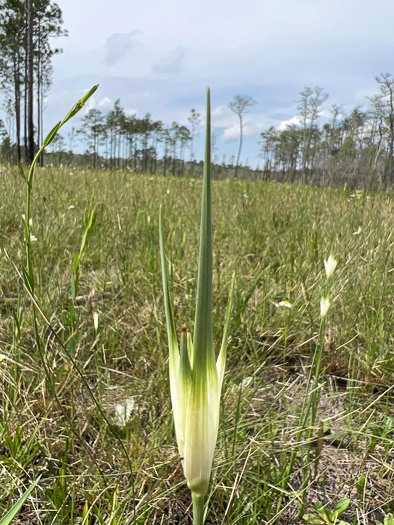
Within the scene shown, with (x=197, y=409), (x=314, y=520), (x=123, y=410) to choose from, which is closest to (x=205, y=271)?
(x=197, y=409)

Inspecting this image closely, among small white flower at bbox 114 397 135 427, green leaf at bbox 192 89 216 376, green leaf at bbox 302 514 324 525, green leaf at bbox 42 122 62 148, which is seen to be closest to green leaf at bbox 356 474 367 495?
green leaf at bbox 302 514 324 525

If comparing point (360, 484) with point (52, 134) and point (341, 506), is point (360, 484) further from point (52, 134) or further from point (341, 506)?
point (52, 134)

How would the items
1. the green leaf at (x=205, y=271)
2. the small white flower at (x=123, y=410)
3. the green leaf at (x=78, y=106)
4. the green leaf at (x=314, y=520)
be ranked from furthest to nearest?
the small white flower at (x=123, y=410)
the green leaf at (x=314, y=520)
the green leaf at (x=78, y=106)
the green leaf at (x=205, y=271)

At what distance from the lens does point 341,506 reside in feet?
2.84

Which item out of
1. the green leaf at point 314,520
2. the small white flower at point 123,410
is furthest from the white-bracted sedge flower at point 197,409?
the small white flower at point 123,410

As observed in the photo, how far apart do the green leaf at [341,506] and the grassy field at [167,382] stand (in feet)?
0.12

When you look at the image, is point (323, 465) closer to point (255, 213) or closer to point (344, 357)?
point (344, 357)

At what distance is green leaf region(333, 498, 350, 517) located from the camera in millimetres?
853

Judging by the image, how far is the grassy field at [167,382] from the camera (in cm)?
85

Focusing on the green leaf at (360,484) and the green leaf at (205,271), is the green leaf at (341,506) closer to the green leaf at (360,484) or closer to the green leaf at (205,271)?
the green leaf at (360,484)

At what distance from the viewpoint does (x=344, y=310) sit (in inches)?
62.5

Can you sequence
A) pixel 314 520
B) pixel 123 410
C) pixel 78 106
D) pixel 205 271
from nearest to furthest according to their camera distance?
pixel 205 271 < pixel 78 106 < pixel 314 520 < pixel 123 410

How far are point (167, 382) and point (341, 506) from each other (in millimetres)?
514

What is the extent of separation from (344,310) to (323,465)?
70 centimetres
